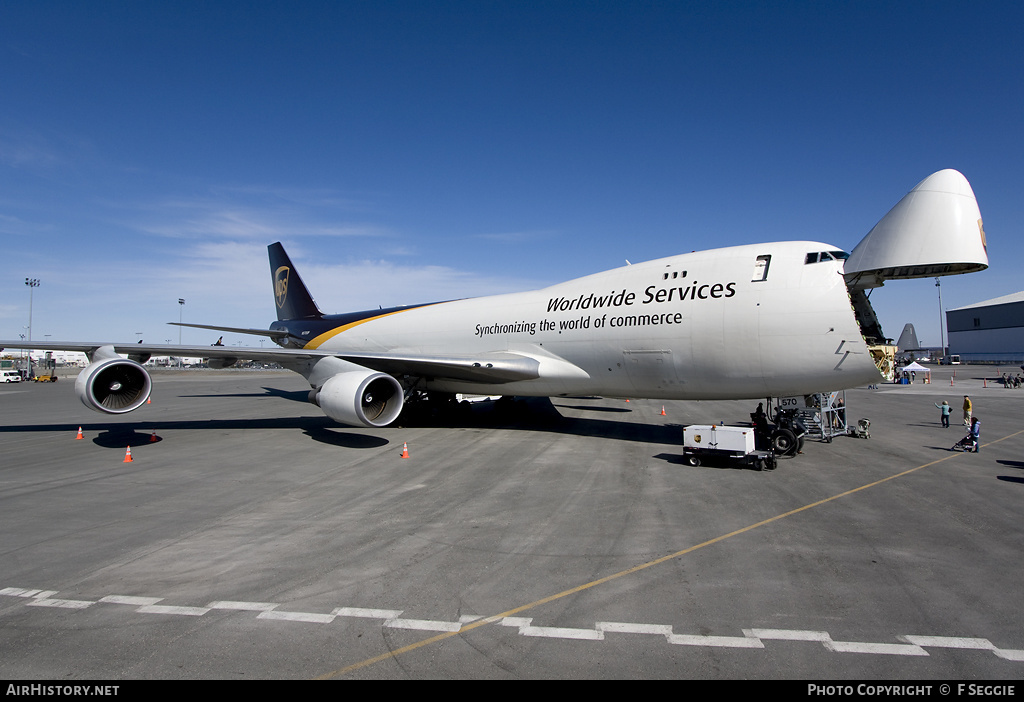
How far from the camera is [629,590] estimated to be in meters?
5.89

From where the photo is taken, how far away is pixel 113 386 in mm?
14766

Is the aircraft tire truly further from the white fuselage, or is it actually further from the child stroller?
the child stroller

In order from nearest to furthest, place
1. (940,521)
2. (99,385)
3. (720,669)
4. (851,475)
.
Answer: (720,669) < (940,521) < (851,475) < (99,385)

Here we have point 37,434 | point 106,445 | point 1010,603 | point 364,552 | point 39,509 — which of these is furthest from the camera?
point 37,434

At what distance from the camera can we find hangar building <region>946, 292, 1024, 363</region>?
4094 inches

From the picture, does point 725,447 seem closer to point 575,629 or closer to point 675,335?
point 675,335

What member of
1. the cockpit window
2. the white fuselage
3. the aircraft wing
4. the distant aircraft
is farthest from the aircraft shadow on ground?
the cockpit window

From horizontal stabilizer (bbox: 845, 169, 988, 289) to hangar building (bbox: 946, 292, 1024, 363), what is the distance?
4868 inches

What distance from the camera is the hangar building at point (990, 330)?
341 ft

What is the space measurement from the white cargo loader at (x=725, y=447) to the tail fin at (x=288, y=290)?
21.9 meters

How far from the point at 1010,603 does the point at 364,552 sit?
7.71 metres

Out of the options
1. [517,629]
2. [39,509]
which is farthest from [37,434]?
[517,629]

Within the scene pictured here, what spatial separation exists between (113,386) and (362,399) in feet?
24.0

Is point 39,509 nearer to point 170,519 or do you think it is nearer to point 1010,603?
point 170,519
